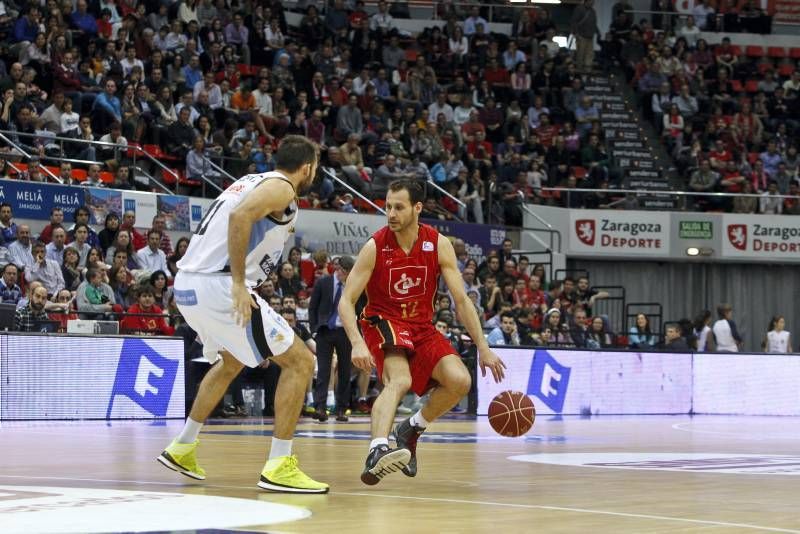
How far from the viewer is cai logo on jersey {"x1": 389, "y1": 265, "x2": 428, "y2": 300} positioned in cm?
892

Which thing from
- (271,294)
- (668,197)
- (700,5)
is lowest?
(271,294)

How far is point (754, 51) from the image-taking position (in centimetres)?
3734

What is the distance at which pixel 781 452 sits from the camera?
12.6m

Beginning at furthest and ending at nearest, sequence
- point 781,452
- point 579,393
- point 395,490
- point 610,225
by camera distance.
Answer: point 610,225
point 579,393
point 781,452
point 395,490

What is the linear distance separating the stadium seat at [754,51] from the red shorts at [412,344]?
30.3 metres

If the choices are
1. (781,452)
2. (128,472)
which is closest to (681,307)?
(781,452)

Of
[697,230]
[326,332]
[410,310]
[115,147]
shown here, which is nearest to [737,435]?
[326,332]

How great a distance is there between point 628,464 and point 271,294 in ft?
31.7

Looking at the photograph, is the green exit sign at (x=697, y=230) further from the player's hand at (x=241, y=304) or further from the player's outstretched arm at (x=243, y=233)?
the player's hand at (x=241, y=304)

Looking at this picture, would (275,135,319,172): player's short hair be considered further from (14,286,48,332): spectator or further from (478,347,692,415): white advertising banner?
(478,347,692,415): white advertising banner

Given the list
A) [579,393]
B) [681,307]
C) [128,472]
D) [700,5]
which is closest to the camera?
[128,472]

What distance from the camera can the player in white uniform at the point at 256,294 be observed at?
25.5 ft

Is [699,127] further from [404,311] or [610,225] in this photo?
[404,311]

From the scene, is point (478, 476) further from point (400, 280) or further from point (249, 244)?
point (249, 244)
